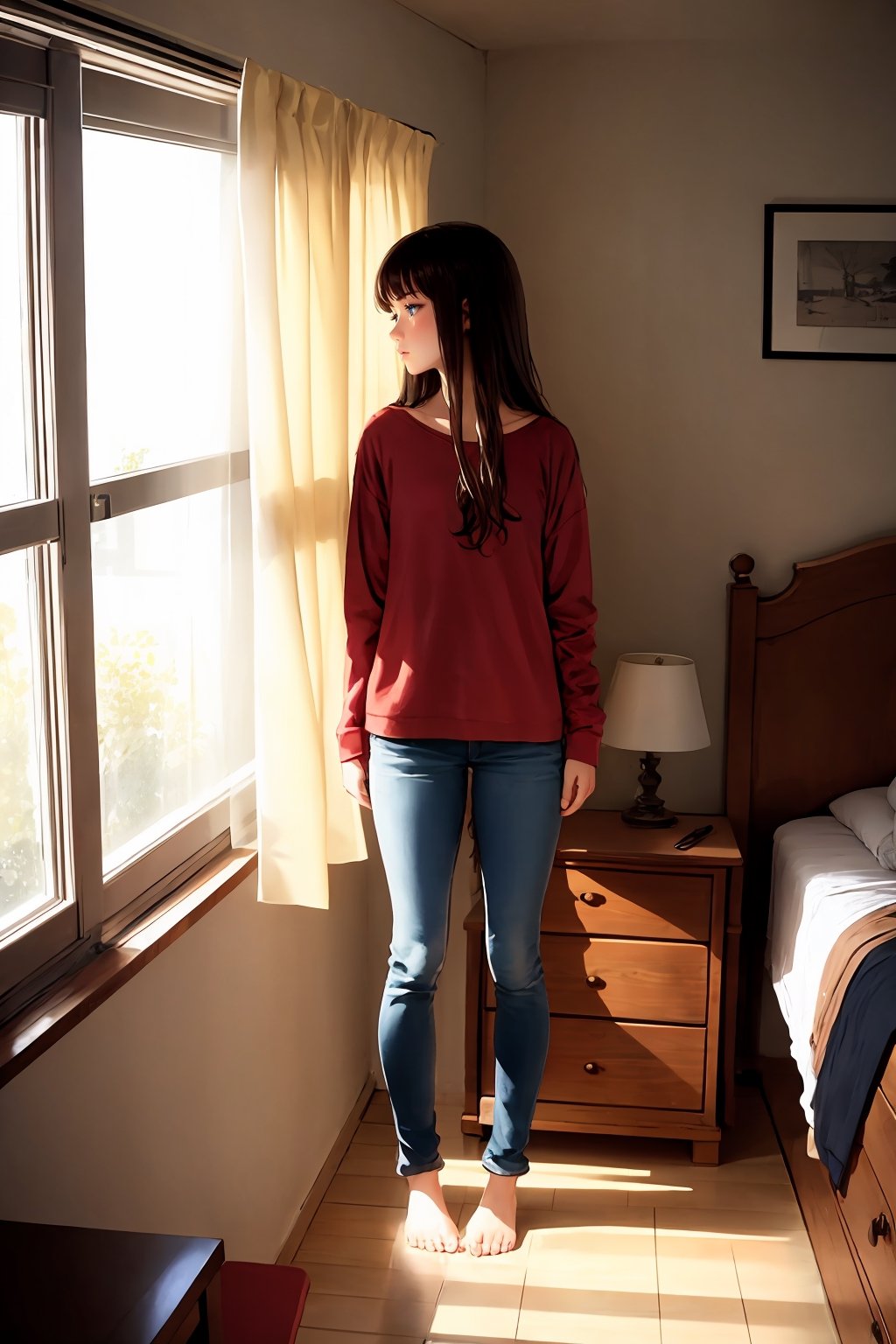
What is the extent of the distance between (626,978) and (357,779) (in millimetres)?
824

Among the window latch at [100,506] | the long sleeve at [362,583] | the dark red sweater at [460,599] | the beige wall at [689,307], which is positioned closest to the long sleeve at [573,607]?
the dark red sweater at [460,599]

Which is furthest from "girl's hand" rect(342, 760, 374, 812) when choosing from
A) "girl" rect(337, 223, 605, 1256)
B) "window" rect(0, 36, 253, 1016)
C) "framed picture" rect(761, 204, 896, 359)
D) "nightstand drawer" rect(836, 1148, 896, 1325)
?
"framed picture" rect(761, 204, 896, 359)

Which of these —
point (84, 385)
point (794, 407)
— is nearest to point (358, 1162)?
point (84, 385)

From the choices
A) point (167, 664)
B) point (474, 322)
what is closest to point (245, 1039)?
point (167, 664)

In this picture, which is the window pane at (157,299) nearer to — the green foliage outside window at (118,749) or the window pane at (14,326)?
the window pane at (14,326)

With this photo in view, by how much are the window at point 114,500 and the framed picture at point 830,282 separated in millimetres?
1385

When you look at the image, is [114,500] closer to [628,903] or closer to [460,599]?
[460,599]

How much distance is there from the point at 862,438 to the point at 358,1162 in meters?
1.92

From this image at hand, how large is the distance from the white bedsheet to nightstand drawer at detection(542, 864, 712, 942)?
7.4 inches

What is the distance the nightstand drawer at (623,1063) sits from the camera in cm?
253

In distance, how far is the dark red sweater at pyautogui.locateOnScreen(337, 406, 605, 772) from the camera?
197cm

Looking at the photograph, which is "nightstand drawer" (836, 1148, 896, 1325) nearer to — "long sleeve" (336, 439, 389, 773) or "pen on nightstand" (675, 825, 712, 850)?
"pen on nightstand" (675, 825, 712, 850)

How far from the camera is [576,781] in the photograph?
6.76ft

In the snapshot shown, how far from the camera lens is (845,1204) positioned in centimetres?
200
